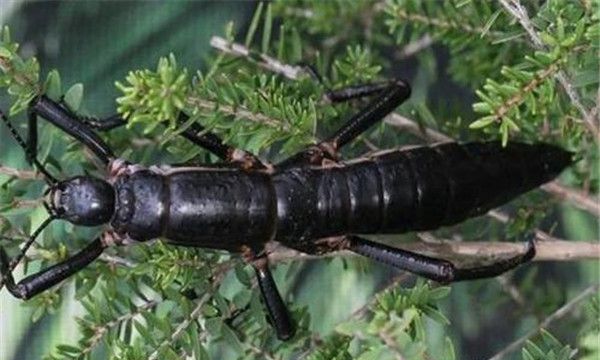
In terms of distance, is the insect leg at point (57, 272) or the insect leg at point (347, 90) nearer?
the insect leg at point (57, 272)

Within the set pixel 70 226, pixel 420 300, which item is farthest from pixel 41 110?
pixel 420 300

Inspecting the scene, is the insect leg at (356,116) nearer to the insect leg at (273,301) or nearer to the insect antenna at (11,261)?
the insect leg at (273,301)

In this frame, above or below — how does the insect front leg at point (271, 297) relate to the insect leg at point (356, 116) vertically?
below

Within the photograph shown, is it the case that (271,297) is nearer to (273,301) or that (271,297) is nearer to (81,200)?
(273,301)

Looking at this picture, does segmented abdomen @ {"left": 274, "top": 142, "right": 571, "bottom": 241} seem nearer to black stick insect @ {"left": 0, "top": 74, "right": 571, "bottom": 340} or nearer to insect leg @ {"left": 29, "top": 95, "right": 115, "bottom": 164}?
black stick insect @ {"left": 0, "top": 74, "right": 571, "bottom": 340}

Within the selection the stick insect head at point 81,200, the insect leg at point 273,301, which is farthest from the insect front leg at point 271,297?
the stick insect head at point 81,200

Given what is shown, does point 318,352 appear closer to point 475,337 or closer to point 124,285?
point 124,285
